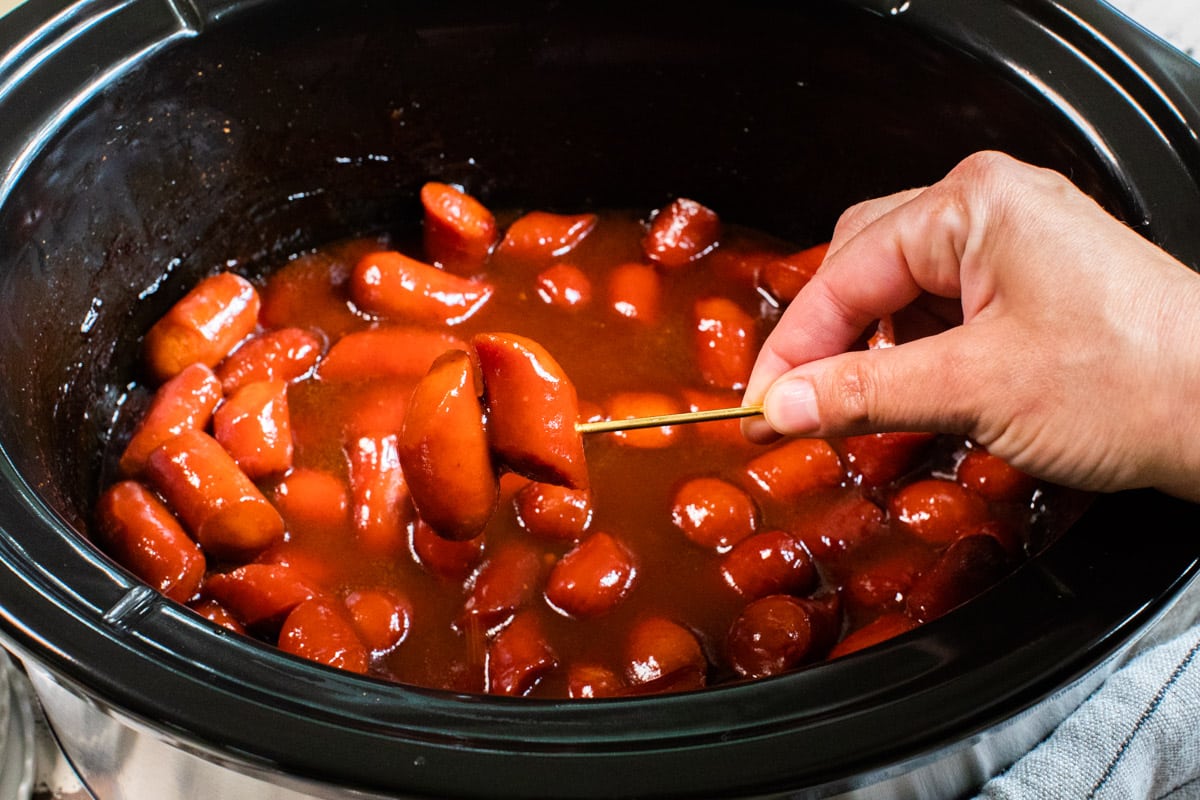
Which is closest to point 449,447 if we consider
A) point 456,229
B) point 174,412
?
point 174,412

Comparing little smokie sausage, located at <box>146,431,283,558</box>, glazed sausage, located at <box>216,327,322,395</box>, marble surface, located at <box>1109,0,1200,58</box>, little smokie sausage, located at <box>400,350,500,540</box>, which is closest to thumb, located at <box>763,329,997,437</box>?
little smokie sausage, located at <box>400,350,500,540</box>

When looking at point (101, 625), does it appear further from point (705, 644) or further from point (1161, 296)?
point (1161, 296)

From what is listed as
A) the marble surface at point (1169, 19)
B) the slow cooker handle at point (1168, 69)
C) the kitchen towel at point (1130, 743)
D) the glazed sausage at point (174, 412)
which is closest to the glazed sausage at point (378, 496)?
the glazed sausage at point (174, 412)

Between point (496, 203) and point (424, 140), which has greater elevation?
point (424, 140)

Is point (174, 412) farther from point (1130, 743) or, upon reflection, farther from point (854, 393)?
point (1130, 743)

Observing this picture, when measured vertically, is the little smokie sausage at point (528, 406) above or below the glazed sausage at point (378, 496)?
above

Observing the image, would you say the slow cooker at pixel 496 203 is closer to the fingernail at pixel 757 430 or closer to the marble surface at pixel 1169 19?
the fingernail at pixel 757 430

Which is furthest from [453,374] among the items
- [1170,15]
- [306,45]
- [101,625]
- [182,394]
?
[1170,15]
